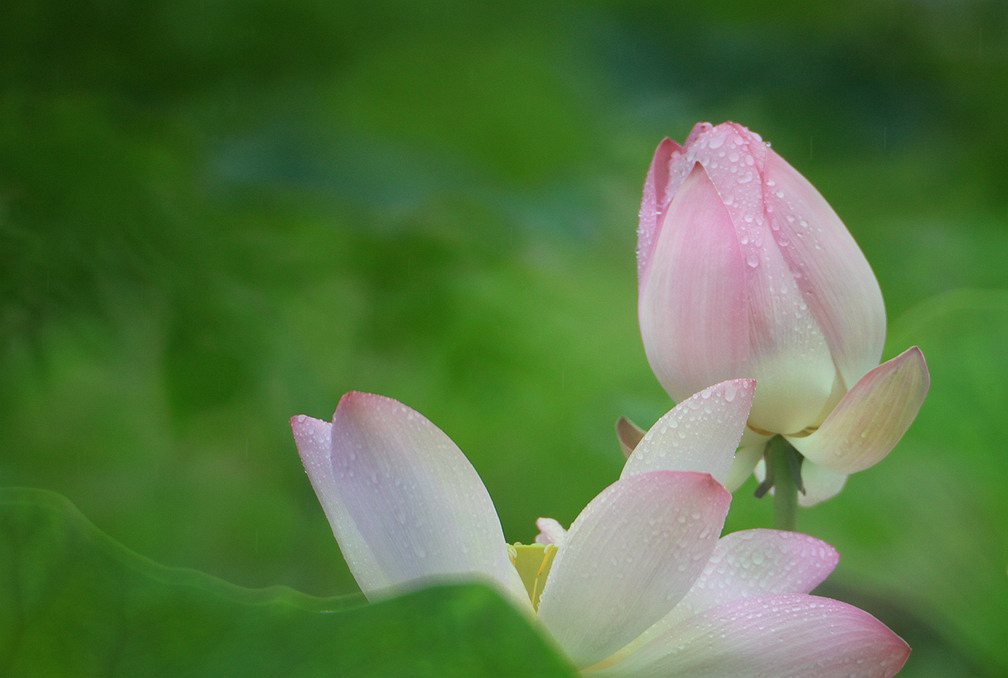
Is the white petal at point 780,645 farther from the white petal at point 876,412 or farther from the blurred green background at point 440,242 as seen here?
the blurred green background at point 440,242

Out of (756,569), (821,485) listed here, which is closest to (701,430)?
(756,569)

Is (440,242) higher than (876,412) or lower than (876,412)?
higher

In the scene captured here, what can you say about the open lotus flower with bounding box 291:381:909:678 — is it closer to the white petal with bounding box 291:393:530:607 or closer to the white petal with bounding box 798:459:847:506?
the white petal with bounding box 291:393:530:607

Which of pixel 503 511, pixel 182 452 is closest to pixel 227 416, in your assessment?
pixel 182 452

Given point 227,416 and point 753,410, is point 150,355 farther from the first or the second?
point 753,410

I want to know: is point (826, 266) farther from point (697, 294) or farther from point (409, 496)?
point (409, 496)

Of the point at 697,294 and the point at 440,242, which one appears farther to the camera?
the point at 440,242

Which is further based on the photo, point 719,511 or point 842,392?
point 842,392
